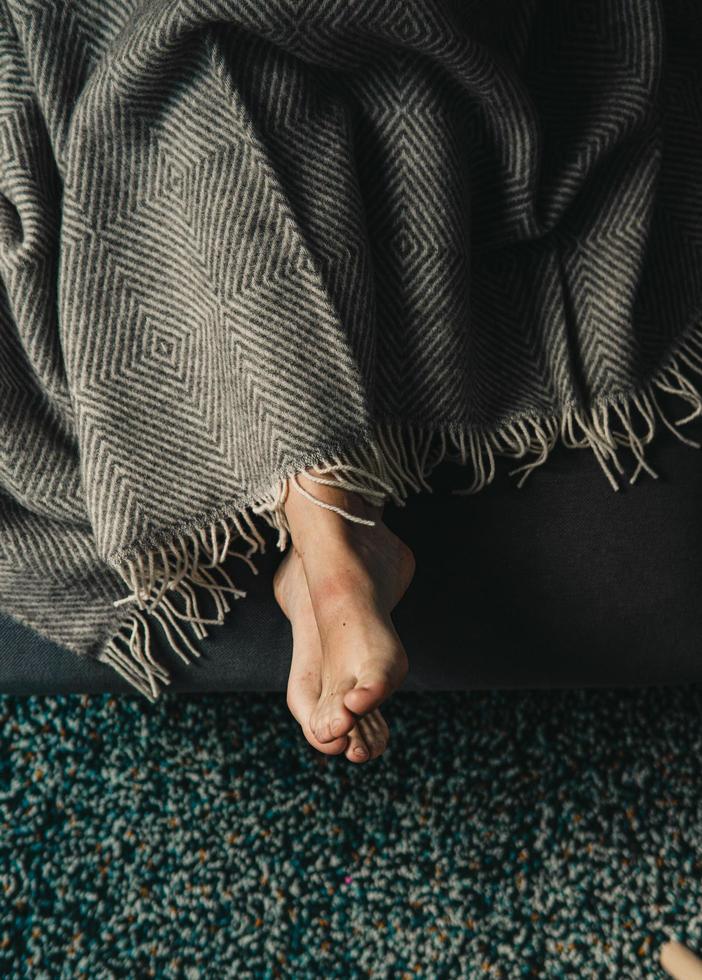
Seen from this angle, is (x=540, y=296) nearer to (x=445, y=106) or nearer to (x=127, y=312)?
(x=445, y=106)

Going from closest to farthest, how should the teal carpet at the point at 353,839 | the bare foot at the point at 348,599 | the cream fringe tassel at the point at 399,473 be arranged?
1. the bare foot at the point at 348,599
2. the cream fringe tassel at the point at 399,473
3. the teal carpet at the point at 353,839

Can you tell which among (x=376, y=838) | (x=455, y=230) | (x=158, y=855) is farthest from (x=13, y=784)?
(x=455, y=230)

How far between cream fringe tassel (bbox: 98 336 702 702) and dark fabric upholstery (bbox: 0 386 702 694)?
0.02m

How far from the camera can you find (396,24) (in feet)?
2.28

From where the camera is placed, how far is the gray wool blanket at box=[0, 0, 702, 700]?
71 cm

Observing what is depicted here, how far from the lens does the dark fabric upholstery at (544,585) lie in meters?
0.85

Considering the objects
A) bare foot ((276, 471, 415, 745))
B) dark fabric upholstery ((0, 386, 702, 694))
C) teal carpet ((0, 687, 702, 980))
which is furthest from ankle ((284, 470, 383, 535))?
teal carpet ((0, 687, 702, 980))

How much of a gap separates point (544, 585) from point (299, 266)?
14.2 inches

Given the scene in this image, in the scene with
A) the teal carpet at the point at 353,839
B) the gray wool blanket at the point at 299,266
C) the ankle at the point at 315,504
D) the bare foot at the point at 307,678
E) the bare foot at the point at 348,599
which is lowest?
the teal carpet at the point at 353,839

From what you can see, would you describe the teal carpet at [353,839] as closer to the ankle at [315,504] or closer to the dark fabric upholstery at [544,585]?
the dark fabric upholstery at [544,585]

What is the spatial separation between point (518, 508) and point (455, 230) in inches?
Result: 10.2

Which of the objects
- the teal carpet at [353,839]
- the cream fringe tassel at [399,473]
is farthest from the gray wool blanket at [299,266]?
the teal carpet at [353,839]

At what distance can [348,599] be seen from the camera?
0.71 meters

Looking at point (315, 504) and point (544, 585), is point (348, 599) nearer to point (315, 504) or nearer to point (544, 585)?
point (315, 504)
